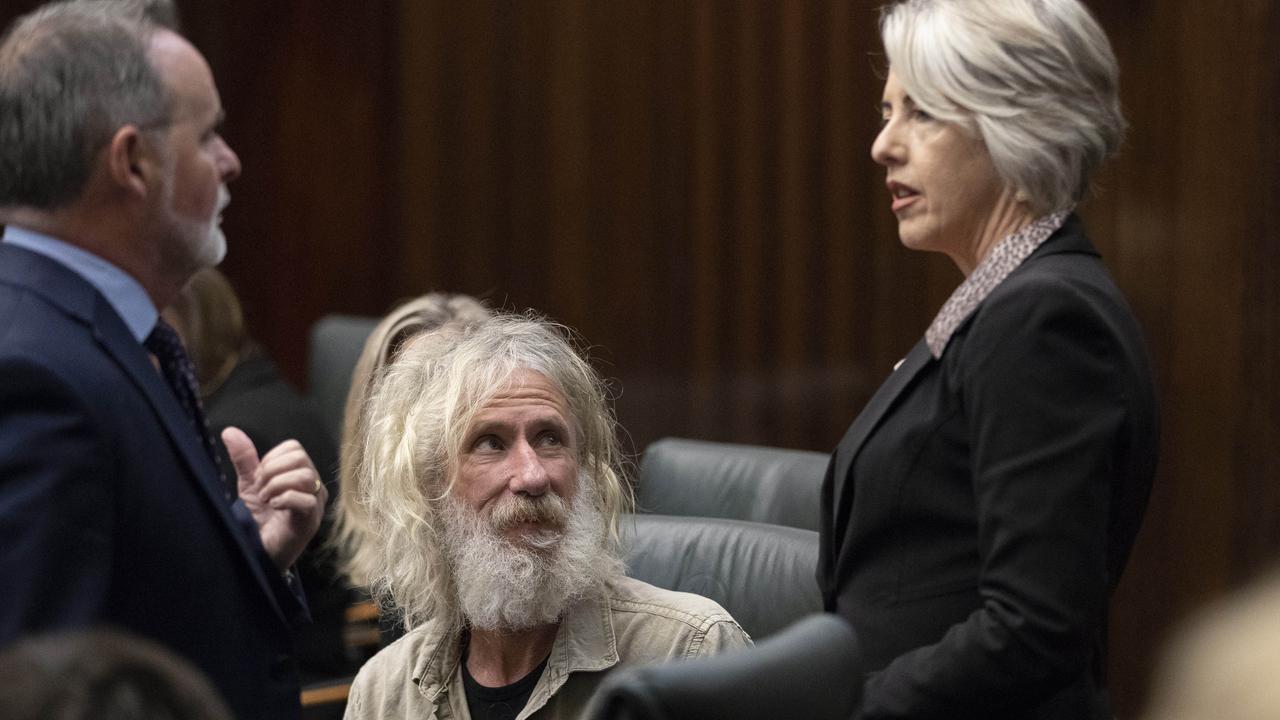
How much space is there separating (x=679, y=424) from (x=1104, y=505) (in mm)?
3514

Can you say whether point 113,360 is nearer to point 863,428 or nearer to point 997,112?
point 863,428

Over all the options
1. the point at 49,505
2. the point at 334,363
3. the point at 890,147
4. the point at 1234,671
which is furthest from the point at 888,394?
the point at 334,363

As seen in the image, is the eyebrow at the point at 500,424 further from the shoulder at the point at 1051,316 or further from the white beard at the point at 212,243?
the shoulder at the point at 1051,316

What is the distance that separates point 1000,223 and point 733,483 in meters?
1.57

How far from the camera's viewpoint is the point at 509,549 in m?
2.47

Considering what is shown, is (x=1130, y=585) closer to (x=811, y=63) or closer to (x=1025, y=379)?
(x=811, y=63)

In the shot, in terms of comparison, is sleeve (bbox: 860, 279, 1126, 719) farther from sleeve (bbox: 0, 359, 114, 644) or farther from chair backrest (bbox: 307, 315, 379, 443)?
chair backrest (bbox: 307, 315, 379, 443)

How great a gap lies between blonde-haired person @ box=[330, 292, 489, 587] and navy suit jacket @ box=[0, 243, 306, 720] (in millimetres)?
1743

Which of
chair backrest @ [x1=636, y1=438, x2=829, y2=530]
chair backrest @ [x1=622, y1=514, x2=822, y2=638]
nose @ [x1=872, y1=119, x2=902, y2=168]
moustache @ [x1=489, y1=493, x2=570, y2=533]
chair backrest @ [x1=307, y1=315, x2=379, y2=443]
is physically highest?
nose @ [x1=872, y1=119, x2=902, y2=168]

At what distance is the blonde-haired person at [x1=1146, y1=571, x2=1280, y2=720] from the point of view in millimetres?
818

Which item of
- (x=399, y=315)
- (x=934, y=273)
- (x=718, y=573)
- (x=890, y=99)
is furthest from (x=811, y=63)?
(x=890, y=99)

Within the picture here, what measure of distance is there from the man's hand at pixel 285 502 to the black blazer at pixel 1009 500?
0.73 m

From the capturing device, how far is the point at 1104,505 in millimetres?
1814

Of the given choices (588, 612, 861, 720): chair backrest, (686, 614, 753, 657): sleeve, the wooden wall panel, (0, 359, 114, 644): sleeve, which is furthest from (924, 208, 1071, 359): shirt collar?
the wooden wall panel
